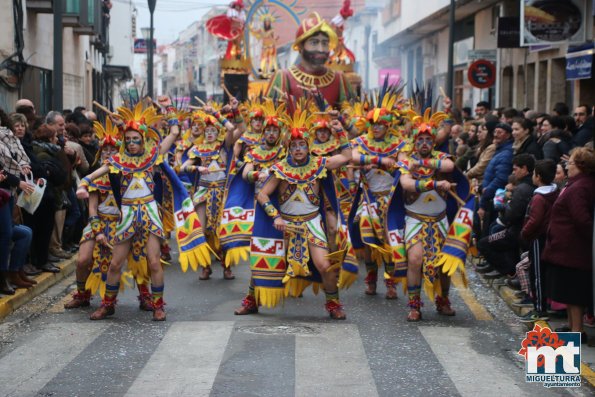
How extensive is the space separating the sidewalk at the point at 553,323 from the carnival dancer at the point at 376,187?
1.21 m

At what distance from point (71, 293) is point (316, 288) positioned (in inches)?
115

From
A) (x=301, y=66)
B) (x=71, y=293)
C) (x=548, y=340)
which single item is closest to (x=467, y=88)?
(x=301, y=66)

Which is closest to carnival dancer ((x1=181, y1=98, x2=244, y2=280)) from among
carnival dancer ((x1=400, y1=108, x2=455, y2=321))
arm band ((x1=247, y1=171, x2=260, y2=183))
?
arm band ((x1=247, y1=171, x2=260, y2=183))

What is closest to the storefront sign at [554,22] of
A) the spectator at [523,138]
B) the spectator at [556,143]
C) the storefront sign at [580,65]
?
the storefront sign at [580,65]

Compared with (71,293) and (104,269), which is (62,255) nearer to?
(71,293)

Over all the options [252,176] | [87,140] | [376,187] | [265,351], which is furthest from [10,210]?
[376,187]

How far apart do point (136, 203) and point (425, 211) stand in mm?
2710

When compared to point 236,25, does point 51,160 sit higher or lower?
lower

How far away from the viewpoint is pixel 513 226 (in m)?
11.4

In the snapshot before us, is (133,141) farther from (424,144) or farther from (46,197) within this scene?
(424,144)

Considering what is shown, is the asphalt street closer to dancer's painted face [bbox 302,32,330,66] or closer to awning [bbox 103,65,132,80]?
dancer's painted face [bbox 302,32,330,66]

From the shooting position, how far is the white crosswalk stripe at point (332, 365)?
24.5 ft

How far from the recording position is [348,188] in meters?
13.4

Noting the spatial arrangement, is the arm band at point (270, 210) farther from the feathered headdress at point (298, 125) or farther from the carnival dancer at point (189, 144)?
the carnival dancer at point (189, 144)
